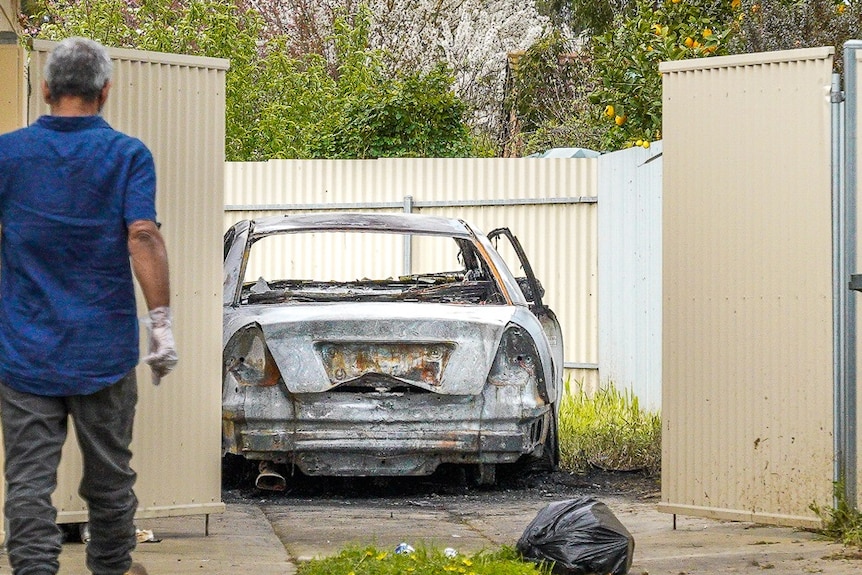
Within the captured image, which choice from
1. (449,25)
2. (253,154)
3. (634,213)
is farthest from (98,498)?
(449,25)

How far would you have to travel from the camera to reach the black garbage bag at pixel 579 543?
5.07 meters

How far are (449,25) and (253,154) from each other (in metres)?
11.4

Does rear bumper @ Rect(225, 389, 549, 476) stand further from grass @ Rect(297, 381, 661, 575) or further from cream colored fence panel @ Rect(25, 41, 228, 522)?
grass @ Rect(297, 381, 661, 575)

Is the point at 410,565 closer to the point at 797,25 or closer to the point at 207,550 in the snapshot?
the point at 207,550

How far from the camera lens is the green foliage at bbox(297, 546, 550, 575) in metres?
4.75

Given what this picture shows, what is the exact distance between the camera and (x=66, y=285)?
3979 mm

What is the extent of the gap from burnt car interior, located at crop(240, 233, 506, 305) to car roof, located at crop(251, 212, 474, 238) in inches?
7.3

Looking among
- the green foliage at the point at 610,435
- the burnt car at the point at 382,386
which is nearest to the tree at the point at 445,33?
the green foliage at the point at 610,435

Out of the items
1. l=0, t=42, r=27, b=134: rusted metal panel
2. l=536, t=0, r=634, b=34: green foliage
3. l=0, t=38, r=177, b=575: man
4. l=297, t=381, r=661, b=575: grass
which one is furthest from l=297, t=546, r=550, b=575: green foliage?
l=536, t=0, r=634, b=34: green foliage

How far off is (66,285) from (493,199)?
316 inches

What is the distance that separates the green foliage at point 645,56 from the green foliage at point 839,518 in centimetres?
553

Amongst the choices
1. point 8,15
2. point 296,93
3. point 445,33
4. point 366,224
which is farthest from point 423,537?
point 445,33

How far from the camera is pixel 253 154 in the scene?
61.8 feet

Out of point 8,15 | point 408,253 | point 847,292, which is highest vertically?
point 8,15
